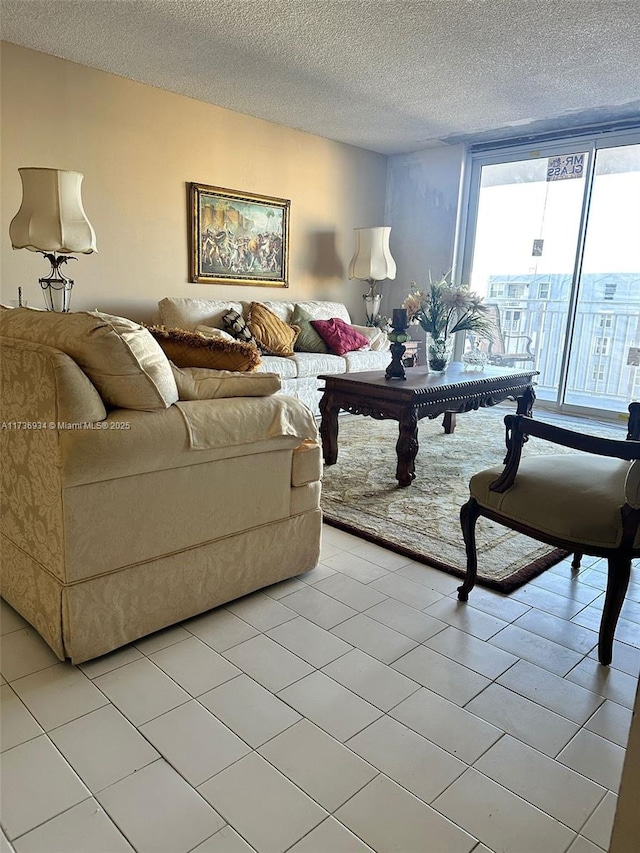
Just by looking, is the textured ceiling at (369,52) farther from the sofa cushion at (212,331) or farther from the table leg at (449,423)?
the table leg at (449,423)

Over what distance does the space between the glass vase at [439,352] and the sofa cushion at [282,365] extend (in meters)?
1.17

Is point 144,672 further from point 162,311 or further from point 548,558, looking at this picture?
point 162,311

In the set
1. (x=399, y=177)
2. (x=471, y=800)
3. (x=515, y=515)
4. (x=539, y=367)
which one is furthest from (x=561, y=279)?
(x=471, y=800)

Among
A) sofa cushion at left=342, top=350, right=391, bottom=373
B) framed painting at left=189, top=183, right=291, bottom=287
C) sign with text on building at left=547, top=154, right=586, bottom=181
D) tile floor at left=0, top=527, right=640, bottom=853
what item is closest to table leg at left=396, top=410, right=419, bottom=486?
tile floor at left=0, top=527, right=640, bottom=853

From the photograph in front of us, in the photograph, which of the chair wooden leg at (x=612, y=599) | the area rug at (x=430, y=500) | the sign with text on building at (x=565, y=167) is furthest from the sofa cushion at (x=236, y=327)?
the chair wooden leg at (x=612, y=599)

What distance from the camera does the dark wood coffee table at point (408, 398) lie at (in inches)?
129

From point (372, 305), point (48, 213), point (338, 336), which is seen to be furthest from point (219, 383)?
point (372, 305)

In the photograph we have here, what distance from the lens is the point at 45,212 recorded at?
3316mm

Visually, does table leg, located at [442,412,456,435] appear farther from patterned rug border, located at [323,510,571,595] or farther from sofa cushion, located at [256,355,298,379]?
patterned rug border, located at [323,510,571,595]

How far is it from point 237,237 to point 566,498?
13.7 ft

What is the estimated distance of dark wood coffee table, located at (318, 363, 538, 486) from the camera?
3.27 meters

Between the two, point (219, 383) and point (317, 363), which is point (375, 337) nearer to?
point (317, 363)

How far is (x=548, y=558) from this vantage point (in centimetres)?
251

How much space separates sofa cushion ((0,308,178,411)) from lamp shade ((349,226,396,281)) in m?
4.48
